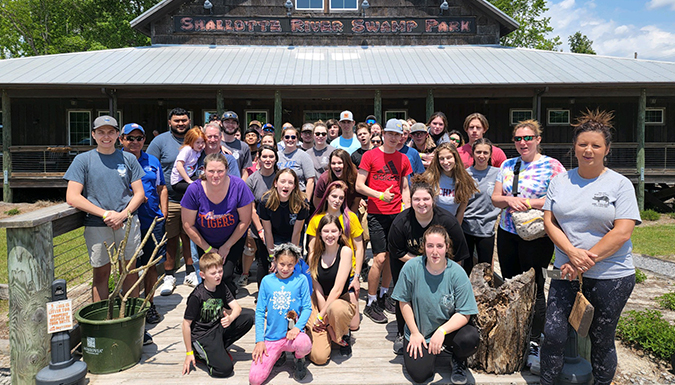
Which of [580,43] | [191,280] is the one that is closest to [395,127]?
[191,280]

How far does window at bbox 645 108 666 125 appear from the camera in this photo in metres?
15.8

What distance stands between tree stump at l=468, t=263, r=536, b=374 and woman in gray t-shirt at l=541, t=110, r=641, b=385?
30 cm

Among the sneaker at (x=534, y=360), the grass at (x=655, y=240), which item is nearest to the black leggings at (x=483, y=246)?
the sneaker at (x=534, y=360)

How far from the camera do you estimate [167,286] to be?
5.24m

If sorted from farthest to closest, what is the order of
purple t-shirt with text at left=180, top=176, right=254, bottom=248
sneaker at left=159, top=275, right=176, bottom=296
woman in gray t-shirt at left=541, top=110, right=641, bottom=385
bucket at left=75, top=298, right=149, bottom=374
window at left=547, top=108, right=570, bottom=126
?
window at left=547, top=108, right=570, bottom=126
sneaker at left=159, top=275, right=176, bottom=296
purple t-shirt with text at left=180, top=176, right=254, bottom=248
bucket at left=75, top=298, right=149, bottom=374
woman in gray t-shirt at left=541, top=110, right=641, bottom=385

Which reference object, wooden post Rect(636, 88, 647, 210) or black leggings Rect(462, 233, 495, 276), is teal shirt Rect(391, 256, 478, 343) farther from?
wooden post Rect(636, 88, 647, 210)

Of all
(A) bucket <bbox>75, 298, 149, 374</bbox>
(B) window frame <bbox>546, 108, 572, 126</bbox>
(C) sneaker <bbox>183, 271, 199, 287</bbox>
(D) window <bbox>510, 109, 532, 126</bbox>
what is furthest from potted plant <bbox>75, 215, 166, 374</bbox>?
(B) window frame <bbox>546, 108, 572, 126</bbox>

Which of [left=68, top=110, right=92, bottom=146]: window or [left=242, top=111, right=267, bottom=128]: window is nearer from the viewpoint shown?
[left=68, top=110, right=92, bottom=146]: window

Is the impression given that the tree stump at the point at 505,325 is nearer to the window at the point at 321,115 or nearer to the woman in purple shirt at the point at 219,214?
the woman in purple shirt at the point at 219,214

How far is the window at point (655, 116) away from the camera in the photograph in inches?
623

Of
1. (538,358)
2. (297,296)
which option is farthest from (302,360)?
(538,358)

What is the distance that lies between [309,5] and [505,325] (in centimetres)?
1464

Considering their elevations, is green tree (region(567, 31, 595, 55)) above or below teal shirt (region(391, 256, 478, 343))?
above

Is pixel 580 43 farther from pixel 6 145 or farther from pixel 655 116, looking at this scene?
pixel 6 145
